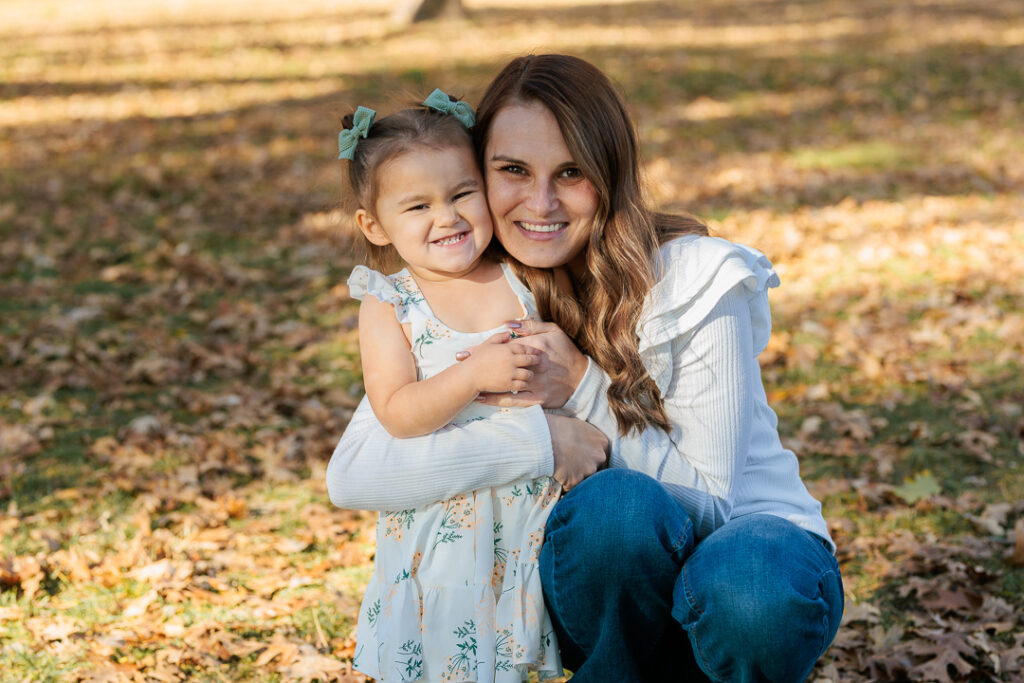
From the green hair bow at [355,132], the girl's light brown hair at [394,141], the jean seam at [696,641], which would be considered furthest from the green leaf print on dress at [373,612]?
the green hair bow at [355,132]

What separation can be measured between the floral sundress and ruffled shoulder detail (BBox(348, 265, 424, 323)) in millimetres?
48

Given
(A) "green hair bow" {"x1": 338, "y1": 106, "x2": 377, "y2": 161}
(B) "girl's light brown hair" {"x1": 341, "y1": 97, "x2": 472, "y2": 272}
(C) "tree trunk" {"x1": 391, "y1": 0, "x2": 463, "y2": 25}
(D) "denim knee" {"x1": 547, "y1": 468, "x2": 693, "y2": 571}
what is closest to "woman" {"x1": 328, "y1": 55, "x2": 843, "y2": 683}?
(D) "denim knee" {"x1": 547, "y1": 468, "x2": 693, "y2": 571}

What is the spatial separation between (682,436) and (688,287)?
42 centimetres

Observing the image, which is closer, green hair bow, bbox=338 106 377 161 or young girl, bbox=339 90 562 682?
young girl, bbox=339 90 562 682

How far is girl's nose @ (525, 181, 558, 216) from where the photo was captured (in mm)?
2697

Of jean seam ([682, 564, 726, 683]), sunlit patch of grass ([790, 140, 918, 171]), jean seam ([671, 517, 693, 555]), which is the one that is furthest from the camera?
sunlit patch of grass ([790, 140, 918, 171])

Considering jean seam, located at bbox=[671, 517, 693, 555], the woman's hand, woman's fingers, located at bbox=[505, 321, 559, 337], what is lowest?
jean seam, located at bbox=[671, 517, 693, 555]

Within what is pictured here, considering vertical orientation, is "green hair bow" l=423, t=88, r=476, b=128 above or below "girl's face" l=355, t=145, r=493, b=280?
above

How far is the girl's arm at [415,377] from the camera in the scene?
8.45 feet

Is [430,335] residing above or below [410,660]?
above

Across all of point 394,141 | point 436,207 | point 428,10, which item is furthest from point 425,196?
point 428,10

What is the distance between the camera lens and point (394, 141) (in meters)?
2.76

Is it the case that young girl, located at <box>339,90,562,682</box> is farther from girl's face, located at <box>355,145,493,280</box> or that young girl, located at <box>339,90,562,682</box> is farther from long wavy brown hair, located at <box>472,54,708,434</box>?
long wavy brown hair, located at <box>472,54,708,434</box>

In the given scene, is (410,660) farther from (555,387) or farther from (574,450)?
(555,387)
